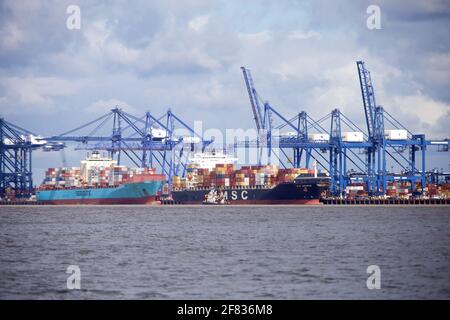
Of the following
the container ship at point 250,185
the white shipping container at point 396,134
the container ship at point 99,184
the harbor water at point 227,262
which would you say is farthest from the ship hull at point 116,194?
the harbor water at point 227,262

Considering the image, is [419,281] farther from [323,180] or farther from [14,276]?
[323,180]

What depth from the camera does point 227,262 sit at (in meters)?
43.2

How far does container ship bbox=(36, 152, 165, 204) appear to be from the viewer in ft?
483

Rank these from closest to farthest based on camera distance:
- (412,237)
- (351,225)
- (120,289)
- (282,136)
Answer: (120,289)
(412,237)
(351,225)
(282,136)

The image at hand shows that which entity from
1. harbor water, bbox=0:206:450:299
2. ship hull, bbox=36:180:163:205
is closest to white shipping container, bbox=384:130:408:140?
ship hull, bbox=36:180:163:205

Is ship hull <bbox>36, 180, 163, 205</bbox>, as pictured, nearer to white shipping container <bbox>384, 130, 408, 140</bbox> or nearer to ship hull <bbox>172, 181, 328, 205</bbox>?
ship hull <bbox>172, 181, 328, 205</bbox>

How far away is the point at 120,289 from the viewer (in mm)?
34281

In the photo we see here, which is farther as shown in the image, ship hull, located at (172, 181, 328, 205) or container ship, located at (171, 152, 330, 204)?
container ship, located at (171, 152, 330, 204)

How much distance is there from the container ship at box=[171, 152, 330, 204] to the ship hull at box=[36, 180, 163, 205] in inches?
226

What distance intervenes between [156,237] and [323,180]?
73.8 meters

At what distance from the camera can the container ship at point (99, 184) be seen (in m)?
147

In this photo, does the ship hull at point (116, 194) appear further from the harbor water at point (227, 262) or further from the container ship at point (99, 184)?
the harbor water at point (227, 262)
